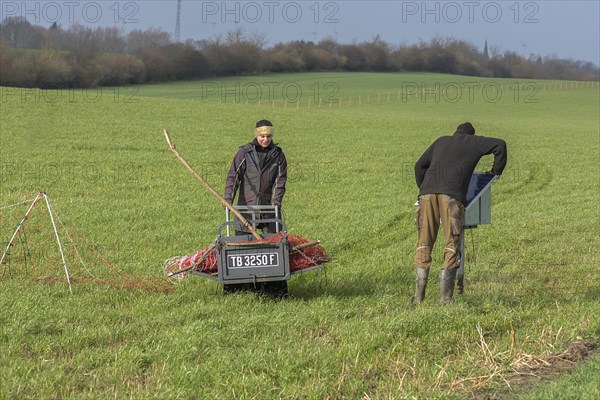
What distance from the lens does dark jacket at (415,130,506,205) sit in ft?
30.1

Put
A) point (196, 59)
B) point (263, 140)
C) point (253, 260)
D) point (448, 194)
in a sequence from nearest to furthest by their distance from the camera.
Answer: point (253, 260)
point (448, 194)
point (263, 140)
point (196, 59)

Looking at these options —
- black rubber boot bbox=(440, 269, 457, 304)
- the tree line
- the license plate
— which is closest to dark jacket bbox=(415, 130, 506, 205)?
black rubber boot bbox=(440, 269, 457, 304)

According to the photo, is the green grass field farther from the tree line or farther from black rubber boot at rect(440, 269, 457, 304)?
the tree line

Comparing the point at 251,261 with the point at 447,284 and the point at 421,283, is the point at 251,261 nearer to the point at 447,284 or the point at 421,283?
the point at 421,283

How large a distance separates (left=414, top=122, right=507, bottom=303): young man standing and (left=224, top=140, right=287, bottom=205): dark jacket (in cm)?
169

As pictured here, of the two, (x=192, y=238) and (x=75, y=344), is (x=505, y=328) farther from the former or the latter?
(x=192, y=238)

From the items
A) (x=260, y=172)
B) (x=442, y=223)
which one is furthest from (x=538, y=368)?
(x=260, y=172)

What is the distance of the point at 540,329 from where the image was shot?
8.22m

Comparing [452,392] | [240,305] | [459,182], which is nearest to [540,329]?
[459,182]

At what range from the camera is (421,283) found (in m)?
9.30

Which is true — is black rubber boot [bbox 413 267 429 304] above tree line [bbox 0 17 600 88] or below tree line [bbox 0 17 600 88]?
below

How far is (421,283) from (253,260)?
196 cm

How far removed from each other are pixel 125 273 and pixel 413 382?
5.75 m

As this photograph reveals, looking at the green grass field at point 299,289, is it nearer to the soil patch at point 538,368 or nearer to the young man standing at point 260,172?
the soil patch at point 538,368
